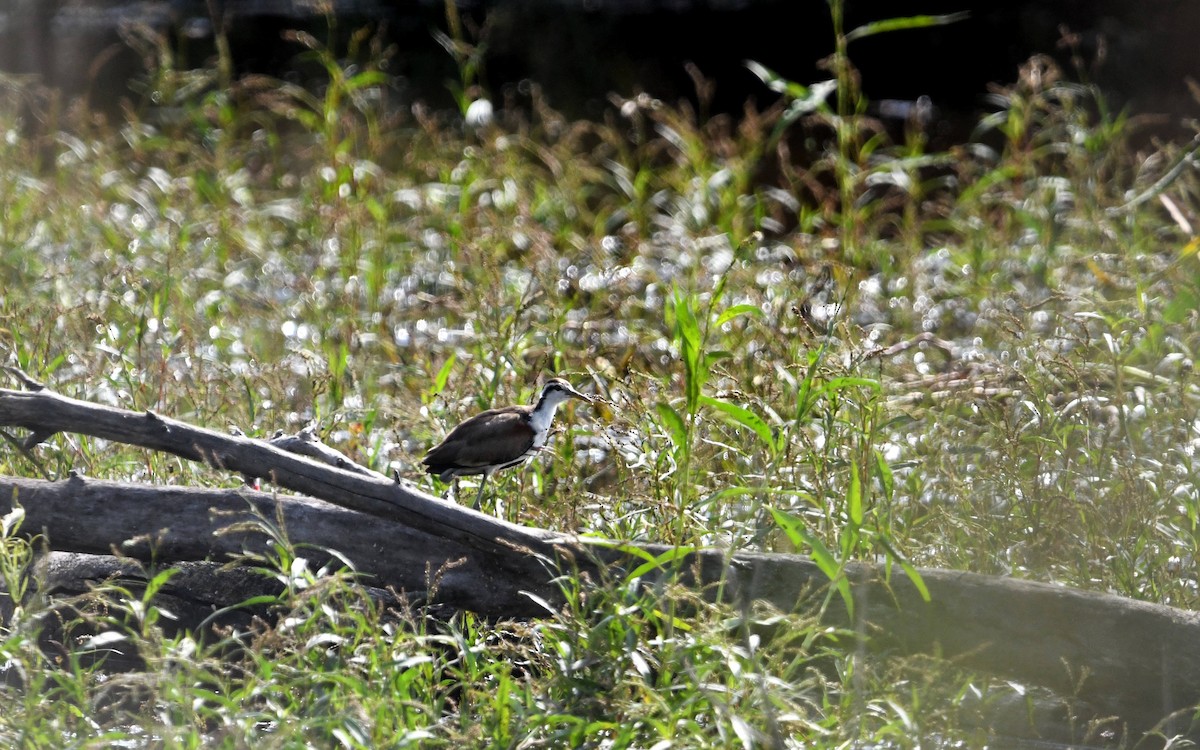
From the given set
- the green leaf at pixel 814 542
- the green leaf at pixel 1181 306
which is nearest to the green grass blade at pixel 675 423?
the green leaf at pixel 814 542

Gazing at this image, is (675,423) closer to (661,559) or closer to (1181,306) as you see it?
(661,559)

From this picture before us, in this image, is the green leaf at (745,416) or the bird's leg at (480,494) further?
the bird's leg at (480,494)

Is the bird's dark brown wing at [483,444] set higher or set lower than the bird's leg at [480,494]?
higher

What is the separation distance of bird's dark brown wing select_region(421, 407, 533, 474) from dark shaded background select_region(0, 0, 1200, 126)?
8.55m

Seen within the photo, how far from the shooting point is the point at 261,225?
8.12 metres

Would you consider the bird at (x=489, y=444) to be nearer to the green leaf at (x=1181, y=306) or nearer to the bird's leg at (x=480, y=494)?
the bird's leg at (x=480, y=494)

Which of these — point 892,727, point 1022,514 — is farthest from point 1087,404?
point 892,727

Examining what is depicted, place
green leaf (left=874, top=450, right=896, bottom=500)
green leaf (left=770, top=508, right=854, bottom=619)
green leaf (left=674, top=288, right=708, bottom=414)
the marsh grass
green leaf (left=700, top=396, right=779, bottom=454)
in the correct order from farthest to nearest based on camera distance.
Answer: green leaf (left=674, top=288, right=708, bottom=414)
green leaf (left=874, top=450, right=896, bottom=500)
green leaf (left=700, top=396, right=779, bottom=454)
the marsh grass
green leaf (left=770, top=508, right=854, bottom=619)

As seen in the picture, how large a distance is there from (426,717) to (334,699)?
0.35 metres

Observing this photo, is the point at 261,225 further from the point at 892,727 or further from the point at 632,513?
the point at 892,727

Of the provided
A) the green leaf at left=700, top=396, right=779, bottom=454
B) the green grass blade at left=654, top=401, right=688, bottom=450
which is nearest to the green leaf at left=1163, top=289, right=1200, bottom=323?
the green leaf at left=700, top=396, right=779, bottom=454

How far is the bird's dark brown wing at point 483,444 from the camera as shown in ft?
14.8

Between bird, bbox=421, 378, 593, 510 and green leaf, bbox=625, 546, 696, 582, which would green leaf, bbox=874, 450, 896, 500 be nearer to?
green leaf, bbox=625, 546, 696, 582

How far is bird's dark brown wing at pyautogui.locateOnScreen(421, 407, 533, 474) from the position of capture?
4.50 metres
